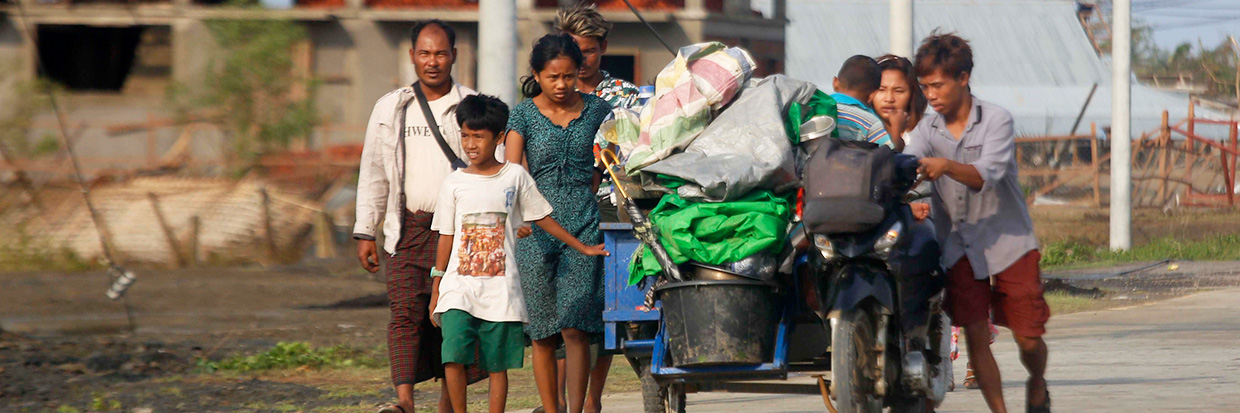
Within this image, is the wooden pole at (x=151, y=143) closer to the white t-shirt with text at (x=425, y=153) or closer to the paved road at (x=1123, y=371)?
the paved road at (x=1123, y=371)

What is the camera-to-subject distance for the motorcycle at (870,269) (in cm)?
484

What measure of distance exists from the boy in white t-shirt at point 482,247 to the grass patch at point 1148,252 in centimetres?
1340

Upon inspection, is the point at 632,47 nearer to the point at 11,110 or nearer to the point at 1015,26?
the point at 11,110

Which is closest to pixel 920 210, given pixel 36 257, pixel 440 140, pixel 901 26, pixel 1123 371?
pixel 440 140

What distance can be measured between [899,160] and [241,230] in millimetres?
14278

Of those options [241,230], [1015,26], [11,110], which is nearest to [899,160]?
[241,230]

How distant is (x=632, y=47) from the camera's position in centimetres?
2580

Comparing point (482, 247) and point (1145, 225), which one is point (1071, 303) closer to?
A: point (482, 247)

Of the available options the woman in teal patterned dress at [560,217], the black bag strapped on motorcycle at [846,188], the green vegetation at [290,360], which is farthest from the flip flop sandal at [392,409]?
the green vegetation at [290,360]

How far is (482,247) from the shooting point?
5730 mm

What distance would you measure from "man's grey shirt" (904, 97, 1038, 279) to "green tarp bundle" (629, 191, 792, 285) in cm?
81

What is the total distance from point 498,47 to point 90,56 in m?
23.7

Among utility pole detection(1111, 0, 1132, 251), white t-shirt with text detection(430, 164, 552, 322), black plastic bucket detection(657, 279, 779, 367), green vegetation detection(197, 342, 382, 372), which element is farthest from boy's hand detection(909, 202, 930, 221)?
utility pole detection(1111, 0, 1132, 251)

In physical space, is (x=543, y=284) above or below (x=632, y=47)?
below
